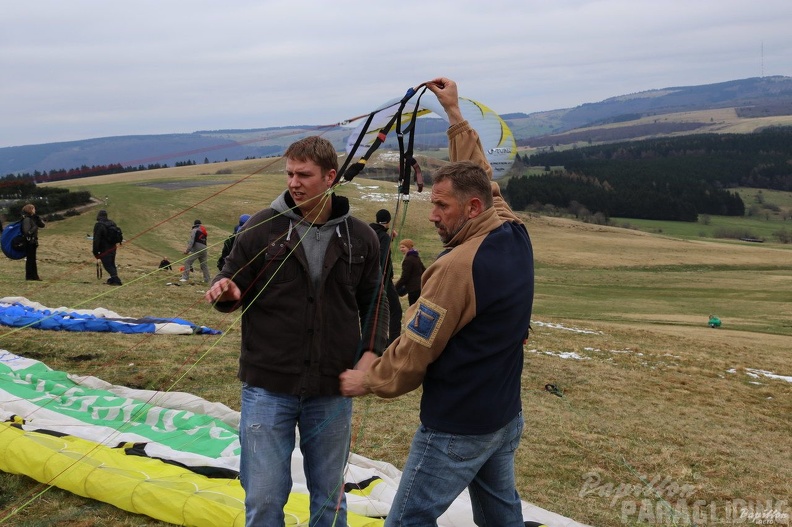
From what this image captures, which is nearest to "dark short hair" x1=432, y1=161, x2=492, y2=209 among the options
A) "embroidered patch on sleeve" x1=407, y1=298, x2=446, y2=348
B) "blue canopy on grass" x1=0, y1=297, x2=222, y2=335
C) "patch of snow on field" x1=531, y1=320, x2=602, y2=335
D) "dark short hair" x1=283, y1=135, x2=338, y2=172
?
"embroidered patch on sleeve" x1=407, y1=298, x2=446, y2=348

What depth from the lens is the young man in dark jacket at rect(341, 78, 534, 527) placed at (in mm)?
2775

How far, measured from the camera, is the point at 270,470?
3.21 metres

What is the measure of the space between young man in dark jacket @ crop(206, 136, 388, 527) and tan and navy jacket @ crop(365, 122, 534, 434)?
46cm

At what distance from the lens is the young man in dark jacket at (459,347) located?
2.78 meters

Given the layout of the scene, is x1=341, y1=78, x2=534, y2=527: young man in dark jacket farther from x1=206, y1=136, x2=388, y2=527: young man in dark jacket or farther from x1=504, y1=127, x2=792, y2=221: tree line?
x1=504, y1=127, x2=792, y2=221: tree line

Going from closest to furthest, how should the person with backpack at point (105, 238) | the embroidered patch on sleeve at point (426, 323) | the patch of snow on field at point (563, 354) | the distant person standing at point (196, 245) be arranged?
1. the embroidered patch on sleeve at point (426, 323)
2. the patch of snow on field at point (563, 354)
3. the person with backpack at point (105, 238)
4. the distant person standing at point (196, 245)

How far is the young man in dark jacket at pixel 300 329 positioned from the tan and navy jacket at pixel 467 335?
0.46 metres

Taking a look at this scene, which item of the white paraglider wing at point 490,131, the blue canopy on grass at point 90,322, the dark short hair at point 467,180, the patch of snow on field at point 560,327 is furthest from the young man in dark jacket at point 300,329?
the patch of snow on field at point 560,327

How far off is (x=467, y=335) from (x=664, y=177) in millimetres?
95381

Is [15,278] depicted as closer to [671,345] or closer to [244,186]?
[671,345]

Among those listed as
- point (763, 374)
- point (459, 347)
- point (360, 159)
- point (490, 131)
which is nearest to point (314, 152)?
point (360, 159)

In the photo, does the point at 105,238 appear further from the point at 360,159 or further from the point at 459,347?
the point at 459,347

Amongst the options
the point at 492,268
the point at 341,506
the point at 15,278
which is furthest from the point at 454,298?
the point at 15,278

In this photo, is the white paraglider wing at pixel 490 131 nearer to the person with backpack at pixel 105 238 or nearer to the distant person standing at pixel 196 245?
the person with backpack at pixel 105 238
